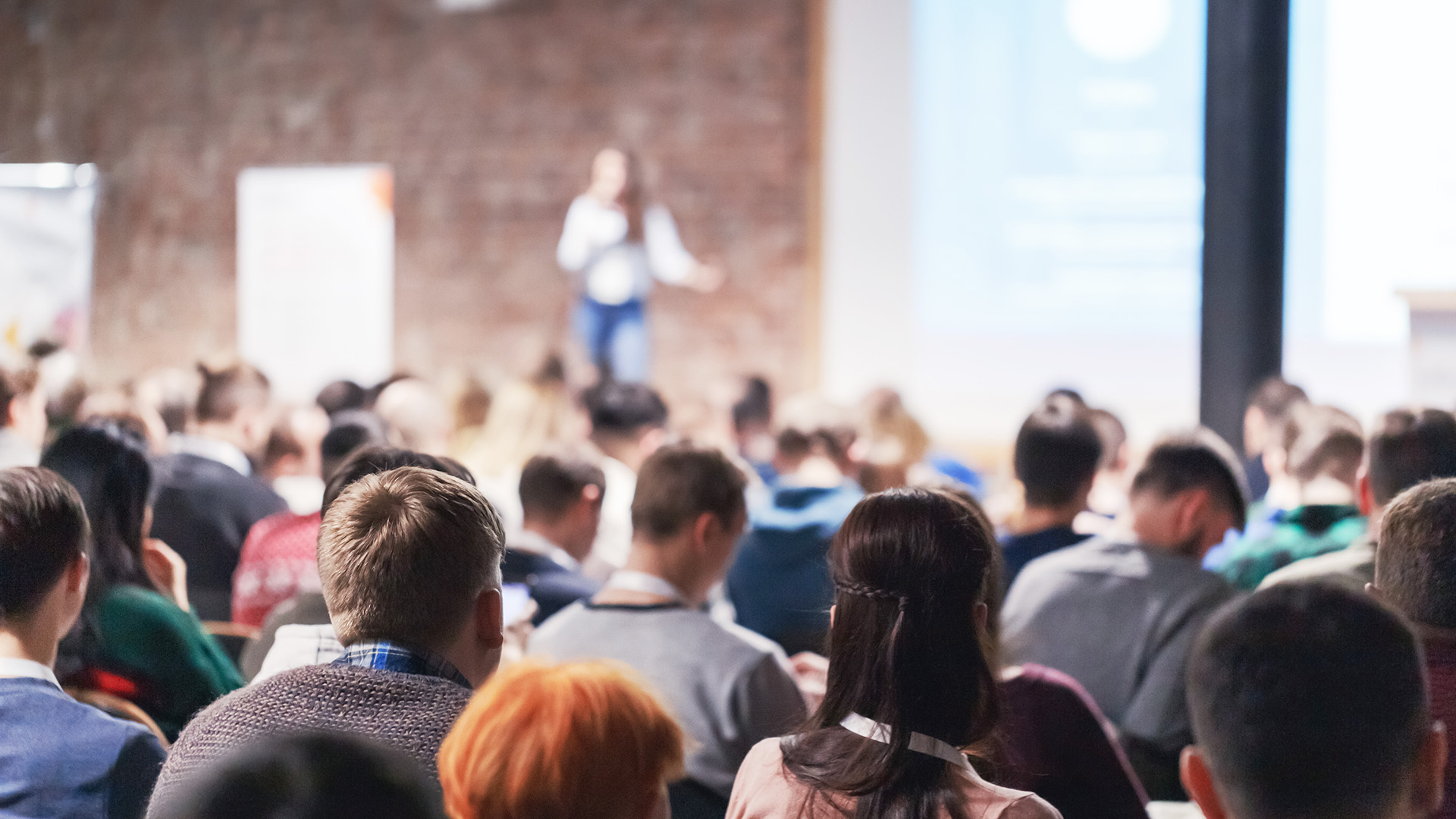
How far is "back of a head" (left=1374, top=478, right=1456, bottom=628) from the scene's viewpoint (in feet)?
5.02

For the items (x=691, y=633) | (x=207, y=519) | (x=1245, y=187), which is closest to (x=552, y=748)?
(x=691, y=633)

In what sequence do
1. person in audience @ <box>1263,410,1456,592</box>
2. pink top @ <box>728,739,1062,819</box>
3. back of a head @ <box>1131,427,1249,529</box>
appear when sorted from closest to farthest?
pink top @ <box>728,739,1062,819</box> → person in audience @ <box>1263,410,1456,592</box> → back of a head @ <box>1131,427,1249,529</box>

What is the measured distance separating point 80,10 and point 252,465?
5.88m

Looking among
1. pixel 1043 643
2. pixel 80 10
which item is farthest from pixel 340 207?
pixel 1043 643

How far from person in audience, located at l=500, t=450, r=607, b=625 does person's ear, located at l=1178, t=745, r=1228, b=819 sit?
1.85 m

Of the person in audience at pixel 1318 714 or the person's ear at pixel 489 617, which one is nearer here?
the person in audience at pixel 1318 714

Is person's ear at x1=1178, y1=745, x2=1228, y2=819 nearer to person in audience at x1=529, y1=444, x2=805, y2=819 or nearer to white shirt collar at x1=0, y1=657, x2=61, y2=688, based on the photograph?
person in audience at x1=529, y1=444, x2=805, y2=819

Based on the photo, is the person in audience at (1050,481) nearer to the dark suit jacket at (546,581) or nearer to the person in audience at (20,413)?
the dark suit jacket at (546,581)

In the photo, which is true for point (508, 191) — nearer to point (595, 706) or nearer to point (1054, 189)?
point (1054, 189)

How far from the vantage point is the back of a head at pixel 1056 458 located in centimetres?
284

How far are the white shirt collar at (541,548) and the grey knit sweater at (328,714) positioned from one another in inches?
55.0

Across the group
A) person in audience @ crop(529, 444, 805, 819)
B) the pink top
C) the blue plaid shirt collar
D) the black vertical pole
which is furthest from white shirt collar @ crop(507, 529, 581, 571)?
the black vertical pole

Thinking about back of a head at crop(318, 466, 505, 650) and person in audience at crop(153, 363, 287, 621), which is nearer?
back of a head at crop(318, 466, 505, 650)

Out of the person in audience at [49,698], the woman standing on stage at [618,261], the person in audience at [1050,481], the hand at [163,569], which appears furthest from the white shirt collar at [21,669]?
the woman standing on stage at [618,261]
